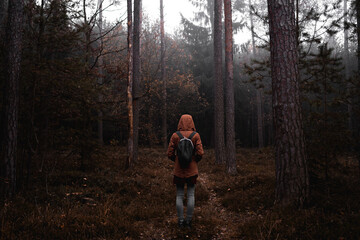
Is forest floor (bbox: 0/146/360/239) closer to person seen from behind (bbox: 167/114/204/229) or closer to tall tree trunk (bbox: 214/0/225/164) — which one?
person seen from behind (bbox: 167/114/204/229)

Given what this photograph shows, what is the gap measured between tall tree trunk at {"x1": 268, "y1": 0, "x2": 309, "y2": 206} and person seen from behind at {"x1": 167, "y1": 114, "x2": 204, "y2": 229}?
6.22 ft

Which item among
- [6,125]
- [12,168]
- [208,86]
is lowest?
[12,168]

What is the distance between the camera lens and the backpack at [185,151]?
4.69 metres

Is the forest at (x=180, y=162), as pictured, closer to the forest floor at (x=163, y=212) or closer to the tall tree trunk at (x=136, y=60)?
the forest floor at (x=163, y=212)

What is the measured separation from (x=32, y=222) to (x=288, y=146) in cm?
535

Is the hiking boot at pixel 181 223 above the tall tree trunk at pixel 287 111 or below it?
below

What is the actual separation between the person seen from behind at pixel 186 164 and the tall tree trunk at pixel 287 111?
190cm

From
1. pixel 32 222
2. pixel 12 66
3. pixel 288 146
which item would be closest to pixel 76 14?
pixel 12 66

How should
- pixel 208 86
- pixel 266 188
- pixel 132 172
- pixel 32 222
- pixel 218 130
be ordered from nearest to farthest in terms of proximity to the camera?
pixel 32 222 → pixel 266 188 → pixel 132 172 → pixel 218 130 → pixel 208 86

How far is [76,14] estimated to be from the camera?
9.31m

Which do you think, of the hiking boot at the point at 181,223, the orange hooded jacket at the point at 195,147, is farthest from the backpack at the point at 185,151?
the hiking boot at the point at 181,223

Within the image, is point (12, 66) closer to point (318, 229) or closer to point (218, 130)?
point (318, 229)

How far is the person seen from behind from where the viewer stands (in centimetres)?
→ 474

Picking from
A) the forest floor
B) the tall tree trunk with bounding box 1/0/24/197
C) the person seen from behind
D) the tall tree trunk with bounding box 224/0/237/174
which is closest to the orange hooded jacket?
the person seen from behind
